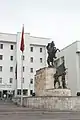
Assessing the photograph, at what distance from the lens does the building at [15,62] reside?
7394cm

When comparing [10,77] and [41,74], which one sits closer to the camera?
[41,74]

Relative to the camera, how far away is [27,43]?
250 ft

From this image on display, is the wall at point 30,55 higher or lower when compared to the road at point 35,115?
higher

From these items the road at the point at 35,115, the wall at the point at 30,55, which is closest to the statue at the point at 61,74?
the road at the point at 35,115

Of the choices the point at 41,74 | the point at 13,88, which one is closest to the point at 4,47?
the point at 13,88

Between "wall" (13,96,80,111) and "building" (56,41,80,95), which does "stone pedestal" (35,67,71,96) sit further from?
"building" (56,41,80,95)

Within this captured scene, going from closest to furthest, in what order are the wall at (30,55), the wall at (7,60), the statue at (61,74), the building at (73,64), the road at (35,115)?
1. the road at (35,115)
2. the statue at (61,74)
3. the building at (73,64)
4. the wall at (7,60)
5. the wall at (30,55)

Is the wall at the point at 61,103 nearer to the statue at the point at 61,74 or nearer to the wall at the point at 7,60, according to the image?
the statue at the point at 61,74

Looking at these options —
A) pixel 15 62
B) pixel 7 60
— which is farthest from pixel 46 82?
pixel 7 60

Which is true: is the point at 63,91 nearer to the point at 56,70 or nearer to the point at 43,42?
the point at 56,70

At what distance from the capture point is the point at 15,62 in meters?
75.8

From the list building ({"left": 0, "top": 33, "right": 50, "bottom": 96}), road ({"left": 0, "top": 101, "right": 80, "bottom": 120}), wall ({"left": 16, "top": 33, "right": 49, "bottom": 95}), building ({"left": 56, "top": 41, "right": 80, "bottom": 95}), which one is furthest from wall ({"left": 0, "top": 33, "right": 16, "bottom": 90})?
road ({"left": 0, "top": 101, "right": 80, "bottom": 120})

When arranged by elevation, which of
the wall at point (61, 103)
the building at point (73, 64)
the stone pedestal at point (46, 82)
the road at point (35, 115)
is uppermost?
the building at point (73, 64)

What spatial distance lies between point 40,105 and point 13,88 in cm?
4171
